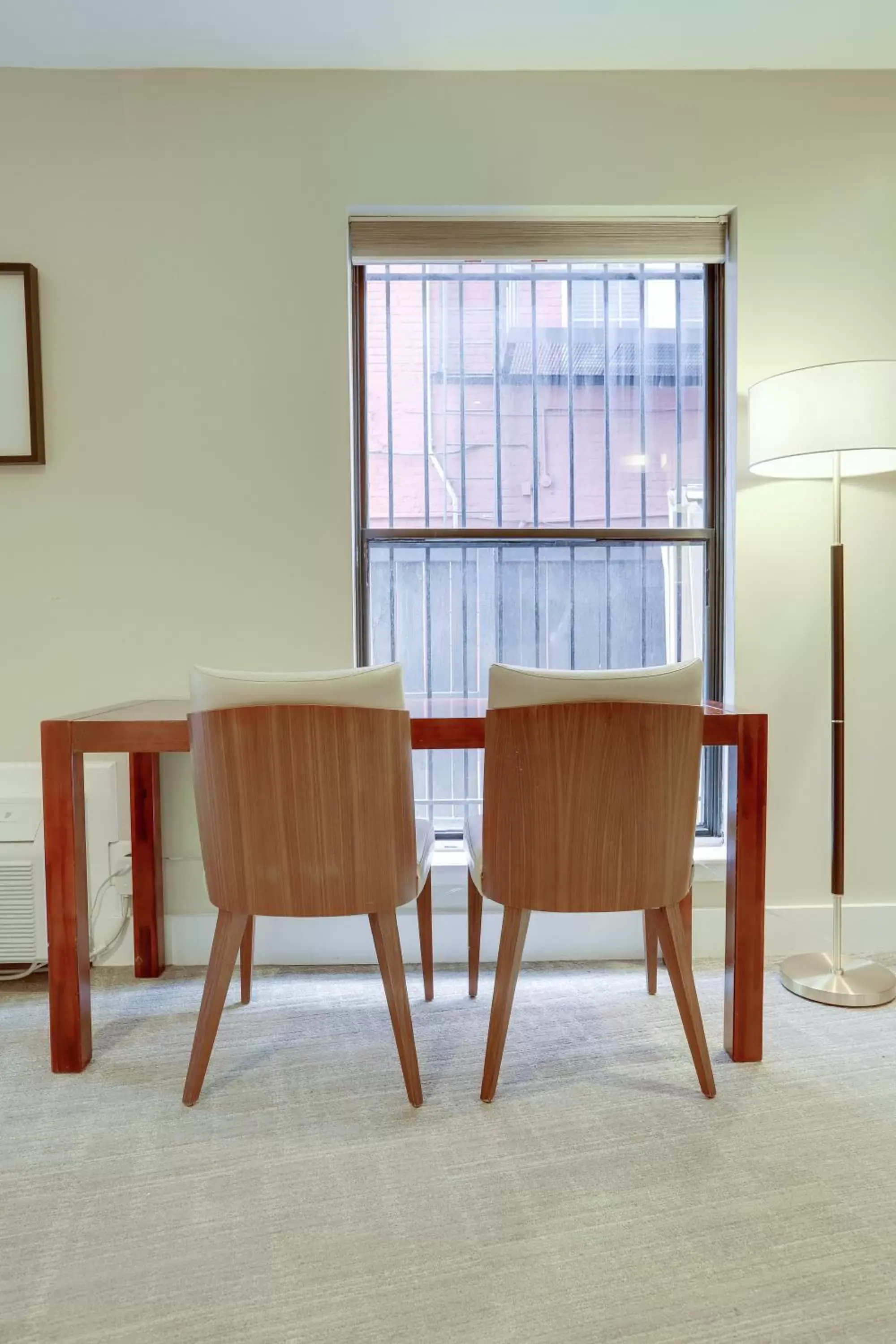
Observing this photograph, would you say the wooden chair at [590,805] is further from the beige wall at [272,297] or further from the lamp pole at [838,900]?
the beige wall at [272,297]

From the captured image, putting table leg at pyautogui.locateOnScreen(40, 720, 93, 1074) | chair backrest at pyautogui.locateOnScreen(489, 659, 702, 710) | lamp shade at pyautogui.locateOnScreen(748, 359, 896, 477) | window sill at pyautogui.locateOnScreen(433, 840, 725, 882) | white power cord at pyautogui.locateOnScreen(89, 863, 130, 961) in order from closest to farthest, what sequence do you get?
chair backrest at pyautogui.locateOnScreen(489, 659, 702, 710) → table leg at pyautogui.locateOnScreen(40, 720, 93, 1074) → lamp shade at pyautogui.locateOnScreen(748, 359, 896, 477) → white power cord at pyautogui.locateOnScreen(89, 863, 130, 961) → window sill at pyautogui.locateOnScreen(433, 840, 725, 882)

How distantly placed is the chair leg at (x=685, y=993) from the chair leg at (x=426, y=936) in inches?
23.9

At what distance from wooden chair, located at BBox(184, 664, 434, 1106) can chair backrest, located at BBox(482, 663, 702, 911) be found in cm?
20

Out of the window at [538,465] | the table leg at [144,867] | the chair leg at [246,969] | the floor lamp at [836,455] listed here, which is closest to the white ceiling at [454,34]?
the window at [538,465]

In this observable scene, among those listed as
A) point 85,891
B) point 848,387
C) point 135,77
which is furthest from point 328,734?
point 135,77

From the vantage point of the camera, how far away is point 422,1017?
1.92 metres

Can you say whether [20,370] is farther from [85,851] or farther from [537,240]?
[537,240]

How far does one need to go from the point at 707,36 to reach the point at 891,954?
2616 mm

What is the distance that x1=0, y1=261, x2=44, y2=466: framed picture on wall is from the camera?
2193mm

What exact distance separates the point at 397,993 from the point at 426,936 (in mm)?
440

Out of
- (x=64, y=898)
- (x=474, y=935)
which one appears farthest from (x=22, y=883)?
(x=474, y=935)

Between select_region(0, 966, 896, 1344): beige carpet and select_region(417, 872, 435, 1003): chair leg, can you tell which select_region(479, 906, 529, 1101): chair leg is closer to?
select_region(0, 966, 896, 1344): beige carpet

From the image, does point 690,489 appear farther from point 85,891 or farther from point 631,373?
point 85,891

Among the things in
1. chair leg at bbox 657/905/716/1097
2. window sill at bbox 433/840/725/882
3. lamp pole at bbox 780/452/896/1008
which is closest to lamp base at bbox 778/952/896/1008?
lamp pole at bbox 780/452/896/1008
